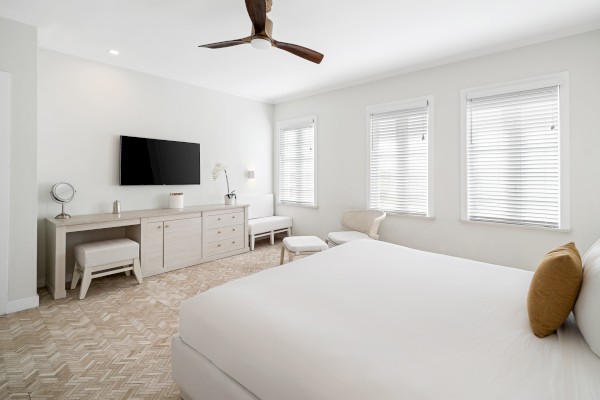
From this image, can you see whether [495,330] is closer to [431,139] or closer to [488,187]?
[488,187]

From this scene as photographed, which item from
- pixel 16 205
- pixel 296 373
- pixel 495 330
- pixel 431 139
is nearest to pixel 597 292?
pixel 495 330

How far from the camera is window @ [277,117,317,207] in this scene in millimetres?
5527

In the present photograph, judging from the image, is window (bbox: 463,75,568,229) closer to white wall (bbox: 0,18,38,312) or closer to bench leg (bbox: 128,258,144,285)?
bench leg (bbox: 128,258,144,285)

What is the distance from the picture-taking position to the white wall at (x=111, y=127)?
3520mm

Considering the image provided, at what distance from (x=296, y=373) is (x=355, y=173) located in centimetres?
402

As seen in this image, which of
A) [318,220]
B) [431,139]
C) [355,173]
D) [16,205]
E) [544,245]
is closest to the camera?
[16,205]

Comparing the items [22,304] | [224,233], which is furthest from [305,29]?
[22,304]

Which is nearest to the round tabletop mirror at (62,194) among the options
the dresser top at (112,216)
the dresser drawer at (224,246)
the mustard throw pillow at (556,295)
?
the dresser top at (112,216)

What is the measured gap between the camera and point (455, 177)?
3.84 metres

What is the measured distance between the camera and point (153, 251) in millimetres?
3846

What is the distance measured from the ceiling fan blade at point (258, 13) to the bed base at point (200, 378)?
7.53 ft

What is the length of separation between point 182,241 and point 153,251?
0.41m

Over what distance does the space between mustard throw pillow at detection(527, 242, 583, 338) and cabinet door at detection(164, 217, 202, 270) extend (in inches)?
153

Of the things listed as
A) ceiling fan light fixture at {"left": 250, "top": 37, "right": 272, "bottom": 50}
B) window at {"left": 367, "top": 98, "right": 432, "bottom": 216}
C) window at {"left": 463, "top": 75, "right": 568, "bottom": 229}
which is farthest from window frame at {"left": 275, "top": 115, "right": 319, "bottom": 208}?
ceiling fan light fixture at {"left": 250, "top": 37, "right": 272, "bottom": 50}
